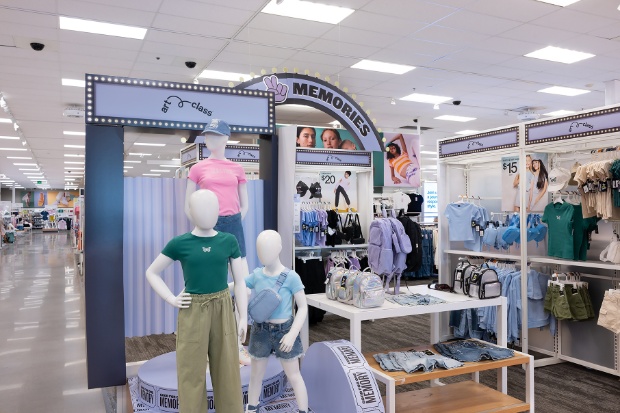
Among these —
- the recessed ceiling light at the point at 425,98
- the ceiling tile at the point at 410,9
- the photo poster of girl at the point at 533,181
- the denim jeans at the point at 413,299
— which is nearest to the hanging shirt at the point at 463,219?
the photo poster of girl at the point at 533,181

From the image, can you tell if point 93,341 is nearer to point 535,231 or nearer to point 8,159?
point 535,231

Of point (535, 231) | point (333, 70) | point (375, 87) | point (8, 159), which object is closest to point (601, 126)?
point (535, 231)

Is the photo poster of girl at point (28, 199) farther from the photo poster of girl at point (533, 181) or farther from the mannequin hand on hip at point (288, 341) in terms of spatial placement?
the mannequin hand on hip at point (288, 341)

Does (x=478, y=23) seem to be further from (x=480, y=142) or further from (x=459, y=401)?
(x=459, y=401)

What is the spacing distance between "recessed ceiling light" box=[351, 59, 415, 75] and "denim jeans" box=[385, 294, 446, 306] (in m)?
4.96

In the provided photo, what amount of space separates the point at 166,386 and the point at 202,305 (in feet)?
2.72

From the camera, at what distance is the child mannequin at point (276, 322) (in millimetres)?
2729

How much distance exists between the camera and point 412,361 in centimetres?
329

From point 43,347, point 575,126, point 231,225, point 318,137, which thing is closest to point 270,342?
point 231,225

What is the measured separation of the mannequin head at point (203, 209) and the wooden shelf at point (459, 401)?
183 cm

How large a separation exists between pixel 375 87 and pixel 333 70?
135 centimetres

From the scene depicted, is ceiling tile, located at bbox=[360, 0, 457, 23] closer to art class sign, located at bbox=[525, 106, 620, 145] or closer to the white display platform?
art class sign, located at bbox=[525, 106, 620, 145]

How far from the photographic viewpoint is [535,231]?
506 cm

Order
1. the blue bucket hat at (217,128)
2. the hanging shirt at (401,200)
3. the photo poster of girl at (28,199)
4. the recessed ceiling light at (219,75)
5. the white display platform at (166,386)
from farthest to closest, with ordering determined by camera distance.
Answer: the photo poster of girl at (28,199)
the recessed ceiling light at (219,75)
the hanging shirt at (401,200)
the blue bucket hat at (217,128)
the white display platform at (166,386)
